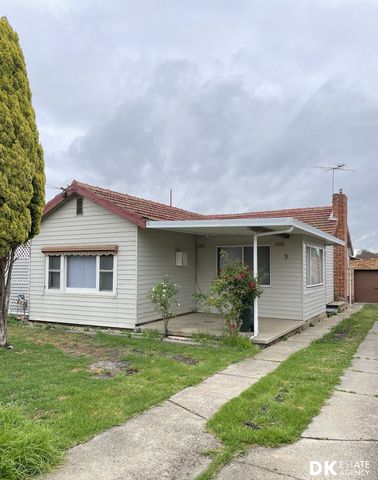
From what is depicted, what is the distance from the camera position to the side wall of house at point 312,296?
11.5 meters

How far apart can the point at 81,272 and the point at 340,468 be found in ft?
29.4

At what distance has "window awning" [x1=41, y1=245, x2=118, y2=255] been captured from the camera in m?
10.4

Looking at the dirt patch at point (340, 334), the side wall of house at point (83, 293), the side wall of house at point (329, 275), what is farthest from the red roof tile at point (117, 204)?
the side wall of house at point (329, 275)

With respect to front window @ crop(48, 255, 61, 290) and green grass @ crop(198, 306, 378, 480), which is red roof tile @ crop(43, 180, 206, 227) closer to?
front window @ crop(48, 255, 61, 290)

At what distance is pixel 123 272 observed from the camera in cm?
1021

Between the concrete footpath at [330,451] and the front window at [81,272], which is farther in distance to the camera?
the front window at [81,272]

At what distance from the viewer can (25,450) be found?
3199mm

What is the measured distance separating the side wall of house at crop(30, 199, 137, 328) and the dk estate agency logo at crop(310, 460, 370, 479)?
23.4 feet

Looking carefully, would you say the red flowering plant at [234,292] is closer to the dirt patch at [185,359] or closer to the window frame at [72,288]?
the dirt patch at [185,359]

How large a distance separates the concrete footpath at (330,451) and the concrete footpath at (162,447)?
0.03 m

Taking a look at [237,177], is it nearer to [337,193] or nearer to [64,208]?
[337,193]

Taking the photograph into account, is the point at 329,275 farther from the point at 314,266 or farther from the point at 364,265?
the point at 364,265

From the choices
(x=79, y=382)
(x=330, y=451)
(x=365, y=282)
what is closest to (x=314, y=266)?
(x=79, y=382)

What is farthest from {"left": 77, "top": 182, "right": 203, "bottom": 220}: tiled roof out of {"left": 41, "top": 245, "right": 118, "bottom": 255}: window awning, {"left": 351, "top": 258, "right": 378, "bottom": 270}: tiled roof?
{"left": 351, "top": 258, "right": 378, "bottom": 270}: tiled roof
